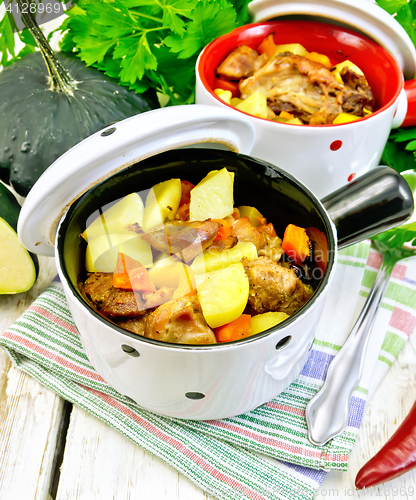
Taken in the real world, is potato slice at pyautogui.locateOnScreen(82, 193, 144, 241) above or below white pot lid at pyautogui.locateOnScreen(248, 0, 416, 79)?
below

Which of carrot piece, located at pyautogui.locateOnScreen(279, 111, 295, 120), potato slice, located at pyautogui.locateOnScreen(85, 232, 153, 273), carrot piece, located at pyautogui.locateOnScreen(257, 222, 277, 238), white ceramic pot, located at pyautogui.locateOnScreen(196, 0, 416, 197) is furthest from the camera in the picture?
carrot piece, located at pyautogui.locateOnScreen(279, 111, 295, 120)

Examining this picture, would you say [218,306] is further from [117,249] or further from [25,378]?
[25,378]

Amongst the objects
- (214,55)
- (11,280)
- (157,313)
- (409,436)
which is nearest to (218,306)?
(157,313)

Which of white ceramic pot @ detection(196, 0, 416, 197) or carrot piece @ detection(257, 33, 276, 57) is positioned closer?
white ceramic pot @ detection(196, 0, 416, 197)

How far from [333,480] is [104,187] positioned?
2.99ft

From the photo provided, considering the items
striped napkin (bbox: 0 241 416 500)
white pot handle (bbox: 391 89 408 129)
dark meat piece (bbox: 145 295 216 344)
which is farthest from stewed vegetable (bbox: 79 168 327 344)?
white pot handle (bbox: 391 89 408 129)

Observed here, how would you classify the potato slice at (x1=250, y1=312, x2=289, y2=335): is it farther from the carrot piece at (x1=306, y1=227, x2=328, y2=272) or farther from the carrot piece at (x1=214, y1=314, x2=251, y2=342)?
the carrot piece at (x1=306, y1=227, x2=328, y2=272)

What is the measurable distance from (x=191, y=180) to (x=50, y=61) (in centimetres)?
72

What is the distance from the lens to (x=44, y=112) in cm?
159

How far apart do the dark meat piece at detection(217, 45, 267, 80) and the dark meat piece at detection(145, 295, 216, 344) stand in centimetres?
99

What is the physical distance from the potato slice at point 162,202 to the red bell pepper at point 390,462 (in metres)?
0.78

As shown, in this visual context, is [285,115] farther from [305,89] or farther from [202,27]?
[202,27]

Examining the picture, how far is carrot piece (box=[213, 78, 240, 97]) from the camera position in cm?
164

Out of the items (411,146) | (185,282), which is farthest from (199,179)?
(411,146)
